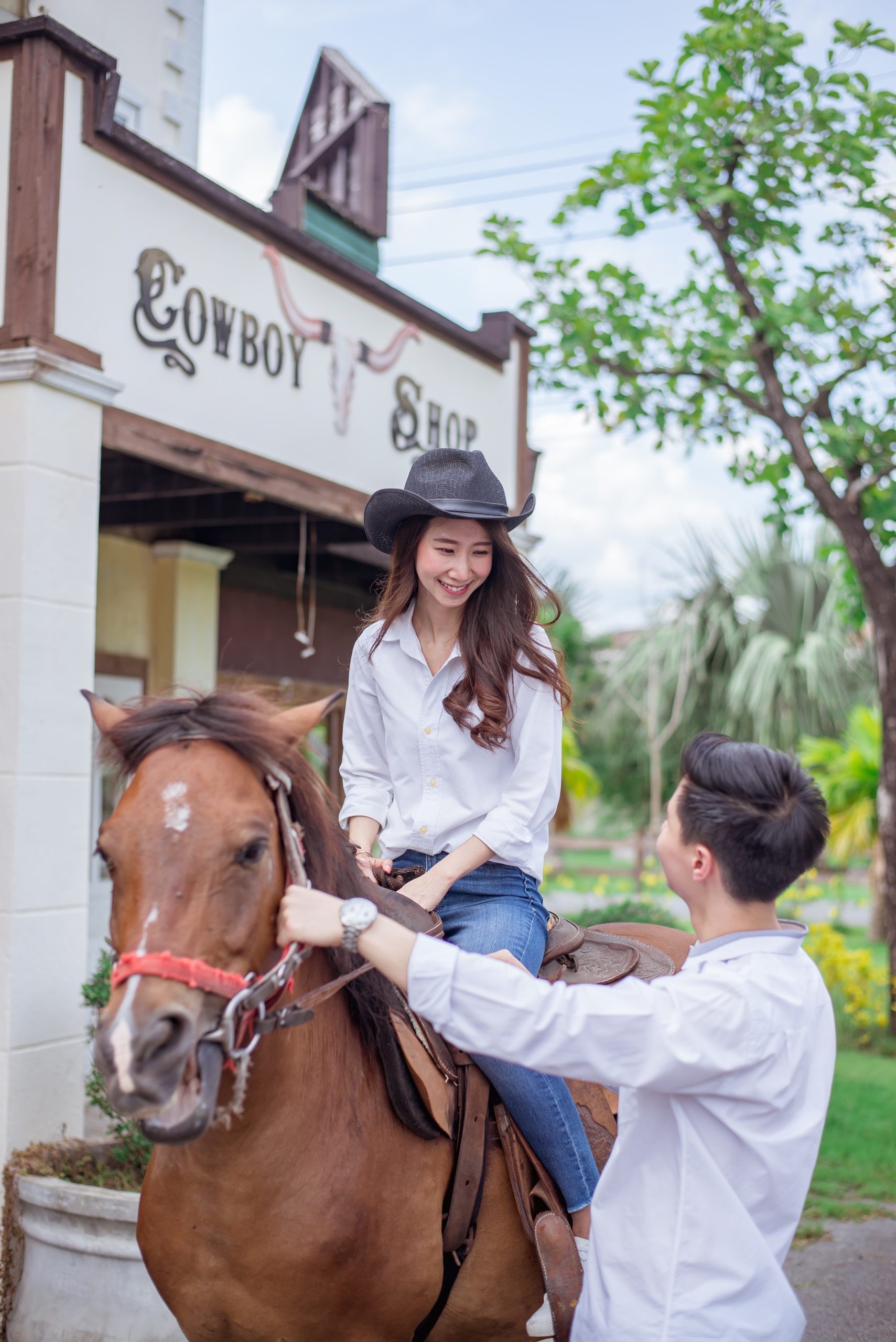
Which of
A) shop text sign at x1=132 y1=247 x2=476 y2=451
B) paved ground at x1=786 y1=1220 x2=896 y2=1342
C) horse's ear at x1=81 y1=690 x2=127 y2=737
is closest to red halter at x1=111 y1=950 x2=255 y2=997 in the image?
horse's ear at x1=81 y1=690 x2=127 y2=737

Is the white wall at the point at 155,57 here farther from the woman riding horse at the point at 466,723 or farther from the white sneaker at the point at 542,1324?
the white sneaker at the point at 542,1324

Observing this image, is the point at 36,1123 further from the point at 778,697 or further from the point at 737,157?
the point at 778,697

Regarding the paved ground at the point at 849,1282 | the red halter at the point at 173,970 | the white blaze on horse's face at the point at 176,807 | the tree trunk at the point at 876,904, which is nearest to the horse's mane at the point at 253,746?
the white blaze on horse's face at the point at 176,807

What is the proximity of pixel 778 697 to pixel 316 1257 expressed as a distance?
17.2m

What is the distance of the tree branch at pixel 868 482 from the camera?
796 cm

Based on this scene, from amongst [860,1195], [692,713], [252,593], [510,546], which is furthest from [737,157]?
[692,713]

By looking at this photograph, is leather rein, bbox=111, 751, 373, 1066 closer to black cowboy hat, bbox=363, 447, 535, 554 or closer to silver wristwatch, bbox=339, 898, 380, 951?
silver wristwatch, bbox=339, 898, 380, 951

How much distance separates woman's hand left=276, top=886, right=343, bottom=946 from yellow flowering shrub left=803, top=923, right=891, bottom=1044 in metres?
7.87

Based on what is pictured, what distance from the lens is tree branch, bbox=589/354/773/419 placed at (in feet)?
27.4

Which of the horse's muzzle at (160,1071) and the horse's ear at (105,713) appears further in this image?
the horse's ear at (105,713)

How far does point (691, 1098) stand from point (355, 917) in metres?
0.62

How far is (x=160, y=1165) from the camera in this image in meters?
2.31

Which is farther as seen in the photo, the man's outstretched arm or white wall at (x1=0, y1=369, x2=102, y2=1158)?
white wall at (x1=0, y1=369, x2=102, y2=1158)

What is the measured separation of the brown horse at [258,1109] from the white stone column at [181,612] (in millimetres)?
5108
